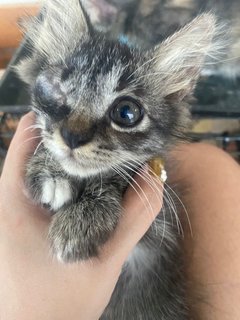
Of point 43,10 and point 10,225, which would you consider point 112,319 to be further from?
point 43,10

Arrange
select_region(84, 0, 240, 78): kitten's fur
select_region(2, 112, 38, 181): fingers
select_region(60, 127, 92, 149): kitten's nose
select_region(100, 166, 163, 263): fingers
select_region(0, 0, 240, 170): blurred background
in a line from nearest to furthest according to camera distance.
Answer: select_region(60, 127, 92, 149): kitten's nose
select_region(100, 166, 163, 263): fingers
select_region(2, 112, 38, 181): fingers
select_region(0, 0, 240, 170): blurred background
select_region(84, 0, 240, 78): kitten's fur

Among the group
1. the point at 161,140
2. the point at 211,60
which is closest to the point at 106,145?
the point at 161,140

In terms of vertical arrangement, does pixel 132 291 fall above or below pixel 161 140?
below

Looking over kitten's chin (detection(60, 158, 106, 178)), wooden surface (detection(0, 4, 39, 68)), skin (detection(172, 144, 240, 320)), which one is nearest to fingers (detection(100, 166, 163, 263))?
kitten's chin (detection(60, 158, 106, 178))

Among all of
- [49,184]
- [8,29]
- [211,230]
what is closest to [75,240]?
[49,184]

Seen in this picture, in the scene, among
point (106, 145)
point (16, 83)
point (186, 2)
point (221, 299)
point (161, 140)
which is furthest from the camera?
point (186, 2)

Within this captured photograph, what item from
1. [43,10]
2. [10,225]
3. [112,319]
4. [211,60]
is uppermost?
[43,10]

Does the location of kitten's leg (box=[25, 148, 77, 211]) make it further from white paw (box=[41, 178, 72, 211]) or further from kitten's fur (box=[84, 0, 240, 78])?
kitten's fur (box=[84, 0, 240, 78])
